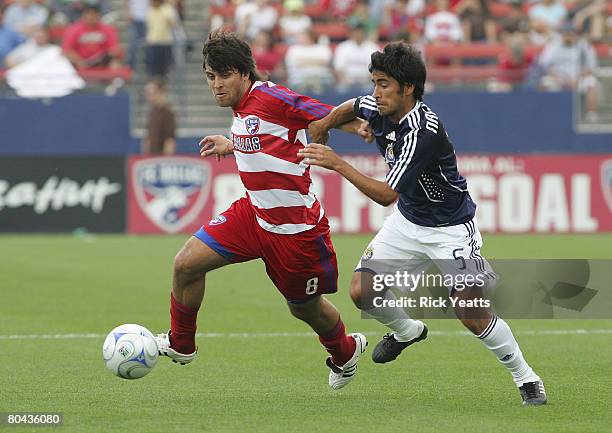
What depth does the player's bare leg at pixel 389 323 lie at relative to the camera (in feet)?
25.9

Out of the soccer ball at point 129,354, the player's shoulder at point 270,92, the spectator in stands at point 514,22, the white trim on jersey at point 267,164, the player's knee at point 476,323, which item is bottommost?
the spectator in stands at point 514,22

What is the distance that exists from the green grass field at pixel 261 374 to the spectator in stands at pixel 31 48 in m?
8.94

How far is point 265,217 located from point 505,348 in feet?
5.36

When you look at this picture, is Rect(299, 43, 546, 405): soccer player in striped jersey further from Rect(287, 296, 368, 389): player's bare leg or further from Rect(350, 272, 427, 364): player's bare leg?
A: Rect(287, 296, 368, 389): player's bare leg

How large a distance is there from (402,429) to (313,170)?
42.1 feet

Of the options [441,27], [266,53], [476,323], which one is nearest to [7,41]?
[266,53]

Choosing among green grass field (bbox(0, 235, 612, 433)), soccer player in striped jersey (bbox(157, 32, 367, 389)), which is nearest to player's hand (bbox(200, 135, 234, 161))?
soccer player in striped jersey (bbox(157, 32, 367, 389))

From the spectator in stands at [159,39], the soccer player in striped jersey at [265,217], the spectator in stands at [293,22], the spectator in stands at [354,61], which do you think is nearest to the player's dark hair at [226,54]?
the soccer player in striped jersey at [265,217]

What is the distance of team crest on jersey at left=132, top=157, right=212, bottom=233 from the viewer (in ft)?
65.3

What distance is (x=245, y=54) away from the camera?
25.1ft

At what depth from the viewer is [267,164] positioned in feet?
25.1

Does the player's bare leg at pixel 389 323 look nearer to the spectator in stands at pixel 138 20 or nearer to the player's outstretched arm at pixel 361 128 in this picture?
the player's outstretched arm at pixel 361 128

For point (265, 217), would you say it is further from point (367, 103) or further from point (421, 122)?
point (421, 122)

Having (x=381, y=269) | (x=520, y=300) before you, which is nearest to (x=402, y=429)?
(x=381, y=269)
